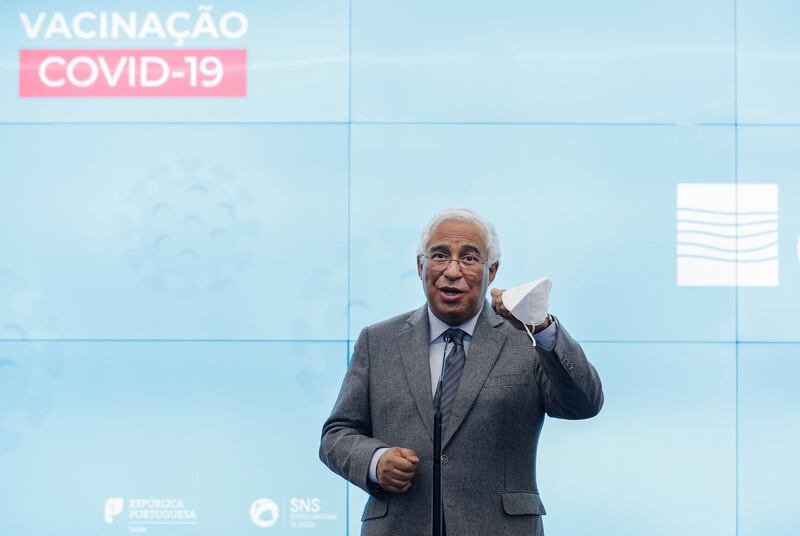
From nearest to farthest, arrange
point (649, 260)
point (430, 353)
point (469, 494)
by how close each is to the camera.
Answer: point (469, 494) → point (430, 353) → point (649, 260)

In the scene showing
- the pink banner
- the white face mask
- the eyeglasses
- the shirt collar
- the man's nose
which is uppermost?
the pink banner

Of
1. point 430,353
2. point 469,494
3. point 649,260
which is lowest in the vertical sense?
point 469,494

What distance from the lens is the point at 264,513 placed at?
3779 mm

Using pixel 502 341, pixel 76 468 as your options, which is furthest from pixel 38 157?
pixel 502 341

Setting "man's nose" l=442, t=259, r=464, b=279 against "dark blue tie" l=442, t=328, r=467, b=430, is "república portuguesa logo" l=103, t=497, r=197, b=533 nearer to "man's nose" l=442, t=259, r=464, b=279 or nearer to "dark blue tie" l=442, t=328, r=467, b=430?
"dark blue tie" l=442, t=328, r=467, b=430

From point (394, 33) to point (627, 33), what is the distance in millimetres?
949

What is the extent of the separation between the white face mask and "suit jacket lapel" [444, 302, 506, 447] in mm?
313

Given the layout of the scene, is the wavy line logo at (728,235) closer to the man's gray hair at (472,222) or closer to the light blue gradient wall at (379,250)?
the light blue gradient wall at (379,250)

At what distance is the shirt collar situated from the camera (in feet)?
7.82

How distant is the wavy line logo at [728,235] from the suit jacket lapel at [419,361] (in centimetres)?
171

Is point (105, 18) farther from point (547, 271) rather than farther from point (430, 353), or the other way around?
point (430, 353)

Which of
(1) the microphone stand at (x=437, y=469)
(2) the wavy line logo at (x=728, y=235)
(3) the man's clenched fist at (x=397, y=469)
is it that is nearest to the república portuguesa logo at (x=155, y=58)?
(2) the wavy line logo at (x=728, y=235)

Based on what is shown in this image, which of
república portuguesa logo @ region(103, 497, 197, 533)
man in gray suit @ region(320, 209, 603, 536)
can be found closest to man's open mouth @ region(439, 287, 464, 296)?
man in gray suit @ region(320, 209, 603, 536)

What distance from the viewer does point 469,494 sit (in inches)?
87.0
